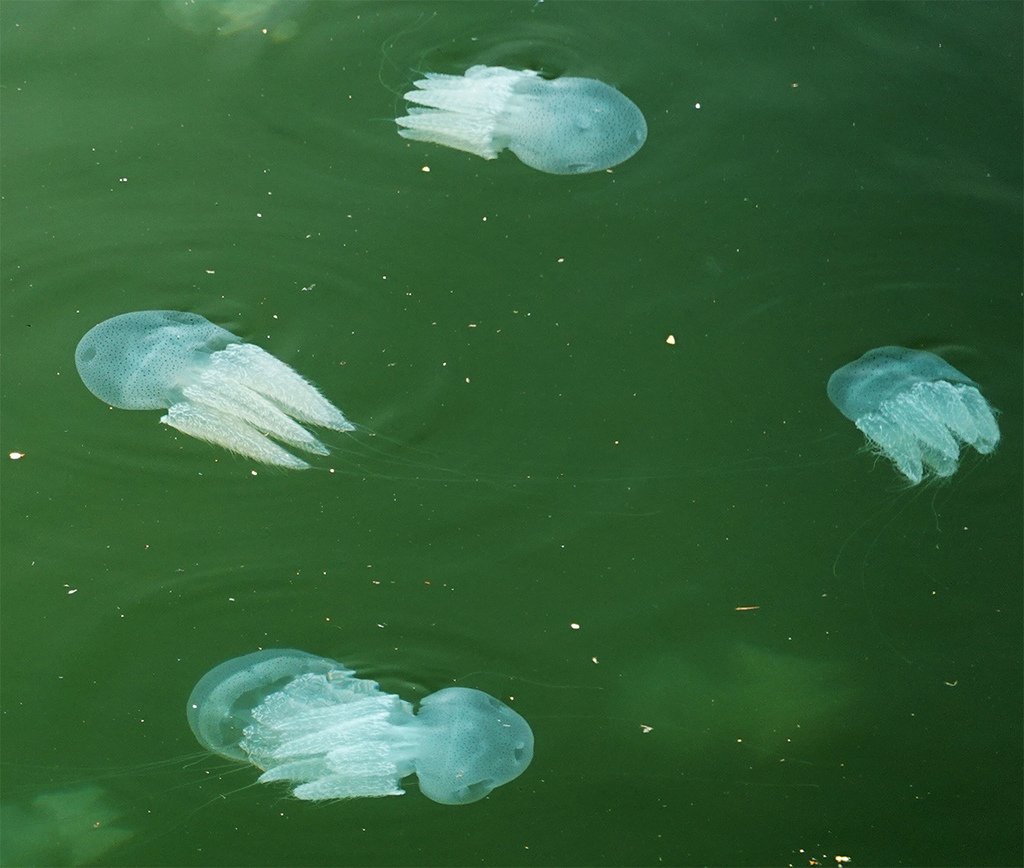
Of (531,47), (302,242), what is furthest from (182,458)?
(531,47)

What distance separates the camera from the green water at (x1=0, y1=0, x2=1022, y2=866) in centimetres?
192

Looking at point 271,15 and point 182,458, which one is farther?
point 271,15

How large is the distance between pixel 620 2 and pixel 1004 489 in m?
1.22

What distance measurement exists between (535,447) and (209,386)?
0.63 m

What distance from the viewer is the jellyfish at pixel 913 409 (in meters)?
1.98

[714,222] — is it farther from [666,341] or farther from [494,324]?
[494,324]

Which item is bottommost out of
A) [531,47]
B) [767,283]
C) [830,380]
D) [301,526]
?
[301,526]

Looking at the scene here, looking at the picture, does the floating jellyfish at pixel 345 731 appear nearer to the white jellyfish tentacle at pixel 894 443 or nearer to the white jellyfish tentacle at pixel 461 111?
the white jellyfish tentacle at pixel 894 443

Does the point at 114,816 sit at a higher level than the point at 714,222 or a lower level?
lower

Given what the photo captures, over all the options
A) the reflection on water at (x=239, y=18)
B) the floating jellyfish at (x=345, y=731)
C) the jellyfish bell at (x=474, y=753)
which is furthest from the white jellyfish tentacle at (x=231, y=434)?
the reflection on water at (x=239, y=18)

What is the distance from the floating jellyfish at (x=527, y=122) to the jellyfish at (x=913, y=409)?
0.63 metres

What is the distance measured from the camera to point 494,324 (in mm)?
1990

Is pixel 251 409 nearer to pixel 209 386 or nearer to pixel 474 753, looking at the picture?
pixel 209 386

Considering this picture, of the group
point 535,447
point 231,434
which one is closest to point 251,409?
point 231,434
